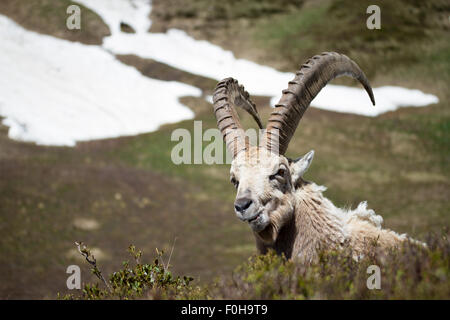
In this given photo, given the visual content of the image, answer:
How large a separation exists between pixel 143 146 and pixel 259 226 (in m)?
34.8

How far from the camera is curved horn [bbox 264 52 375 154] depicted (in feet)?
29.2

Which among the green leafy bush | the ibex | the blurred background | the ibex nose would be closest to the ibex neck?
the ibex

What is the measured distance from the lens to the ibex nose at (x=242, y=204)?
7.39 metres

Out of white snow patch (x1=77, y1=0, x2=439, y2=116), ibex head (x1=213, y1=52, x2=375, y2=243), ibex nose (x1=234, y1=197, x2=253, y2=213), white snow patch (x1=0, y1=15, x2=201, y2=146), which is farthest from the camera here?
white snow patch (x1=77, y1=0, x2=439, y2=116)

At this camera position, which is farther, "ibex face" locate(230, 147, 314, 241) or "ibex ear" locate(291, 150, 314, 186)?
"ibex ear" locate(291, 150, 314, 186)

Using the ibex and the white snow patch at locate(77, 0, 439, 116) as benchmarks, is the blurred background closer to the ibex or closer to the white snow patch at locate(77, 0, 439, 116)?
the white snow patch at locate(77, 0, 439, 116)

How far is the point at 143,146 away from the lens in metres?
41.6

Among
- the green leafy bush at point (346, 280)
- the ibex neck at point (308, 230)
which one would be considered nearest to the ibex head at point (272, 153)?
the ibex neck at point (308, 230)

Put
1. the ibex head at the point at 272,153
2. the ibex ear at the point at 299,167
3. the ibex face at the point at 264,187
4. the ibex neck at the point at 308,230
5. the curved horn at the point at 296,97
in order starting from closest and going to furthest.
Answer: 1. the ibex face at the point at 264,187
2. the ibex head at the point at 272,153
3. the ibex neck at the point at 308,230
4. the ibex ear at the point at 299,167
5. the curved horn at the point at 296,97

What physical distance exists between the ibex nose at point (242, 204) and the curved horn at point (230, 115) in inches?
59.2

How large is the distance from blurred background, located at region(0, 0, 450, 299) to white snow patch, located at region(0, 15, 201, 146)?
0.59 feet

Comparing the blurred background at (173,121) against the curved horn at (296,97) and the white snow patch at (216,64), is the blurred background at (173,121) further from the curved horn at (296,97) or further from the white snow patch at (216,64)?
the curved horn at (296,97)

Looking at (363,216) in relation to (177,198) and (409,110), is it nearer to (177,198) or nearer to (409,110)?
(177,198)

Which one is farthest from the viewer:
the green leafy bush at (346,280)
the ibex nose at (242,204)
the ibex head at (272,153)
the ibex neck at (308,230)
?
the ibex neck at (308,230)
